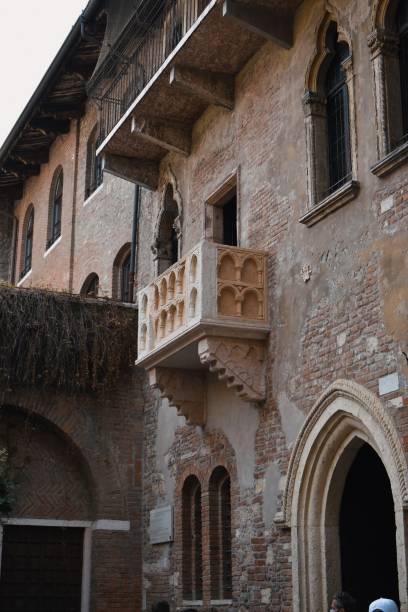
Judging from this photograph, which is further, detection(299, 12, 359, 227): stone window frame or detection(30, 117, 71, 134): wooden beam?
detection(30, 117, 71, 134): wooden beam

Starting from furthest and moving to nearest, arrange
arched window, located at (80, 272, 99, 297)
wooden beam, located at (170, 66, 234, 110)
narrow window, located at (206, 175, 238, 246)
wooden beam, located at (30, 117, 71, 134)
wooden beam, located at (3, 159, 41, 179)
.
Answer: wooden beam, located at (3, 159, 41, 179), wooden beam, located at (30, 117, 71, 134), arched window, located at (80, 272, 99, 297), narrow window, located at (206, 175, 238, 246), wooden beam, located at (170, 66, 234, 110)

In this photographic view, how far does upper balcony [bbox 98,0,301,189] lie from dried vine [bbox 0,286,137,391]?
2.15m

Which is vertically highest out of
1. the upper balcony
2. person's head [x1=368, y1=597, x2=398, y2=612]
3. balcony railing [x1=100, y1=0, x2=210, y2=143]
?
balcony railing [x1=100, y1=0, x2=210, y2=143]

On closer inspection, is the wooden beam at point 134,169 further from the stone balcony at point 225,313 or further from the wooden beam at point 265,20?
the wooden beam at point 265,20

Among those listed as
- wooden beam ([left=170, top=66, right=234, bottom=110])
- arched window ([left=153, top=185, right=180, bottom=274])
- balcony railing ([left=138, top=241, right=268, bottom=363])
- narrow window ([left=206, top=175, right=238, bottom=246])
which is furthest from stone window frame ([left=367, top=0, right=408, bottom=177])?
arched window ([left=153, top=185, right=180, bottom=274])

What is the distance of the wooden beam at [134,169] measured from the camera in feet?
49.5

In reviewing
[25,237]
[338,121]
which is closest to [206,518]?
[338,121]

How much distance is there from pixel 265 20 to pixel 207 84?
154 centimetres

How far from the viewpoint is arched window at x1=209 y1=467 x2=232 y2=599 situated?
12211mm

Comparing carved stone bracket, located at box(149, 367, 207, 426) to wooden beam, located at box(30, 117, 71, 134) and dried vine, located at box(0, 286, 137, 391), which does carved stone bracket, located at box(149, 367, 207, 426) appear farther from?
wooden beam, located at box(30, 117, 71, 134)

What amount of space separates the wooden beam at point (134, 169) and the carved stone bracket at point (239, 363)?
4481mm

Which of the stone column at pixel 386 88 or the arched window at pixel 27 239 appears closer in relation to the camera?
the stone column at pixel 386 88

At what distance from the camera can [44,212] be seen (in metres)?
21.9

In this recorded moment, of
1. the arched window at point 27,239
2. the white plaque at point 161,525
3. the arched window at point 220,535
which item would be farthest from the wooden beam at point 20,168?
the arched window at point 220,535
